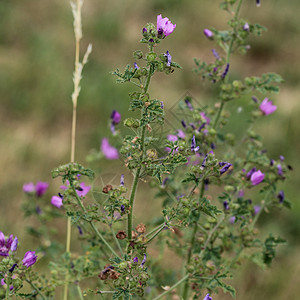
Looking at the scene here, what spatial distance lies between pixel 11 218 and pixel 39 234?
97 centimetres

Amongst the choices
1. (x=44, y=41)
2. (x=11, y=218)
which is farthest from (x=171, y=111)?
(x=44, y=41)

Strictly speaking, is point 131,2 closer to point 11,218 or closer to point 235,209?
point 11,218

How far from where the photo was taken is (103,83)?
4676 mm

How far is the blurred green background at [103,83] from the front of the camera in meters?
3.46

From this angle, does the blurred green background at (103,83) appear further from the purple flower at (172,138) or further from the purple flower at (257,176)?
the purple flower at (257,176)

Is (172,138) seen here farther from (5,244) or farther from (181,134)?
(5,244)

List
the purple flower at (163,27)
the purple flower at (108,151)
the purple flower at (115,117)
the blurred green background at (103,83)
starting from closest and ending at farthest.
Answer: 1. the purple flower at (163,27)
2. the purple flower at (115,117)
3. the purple flower at (108,151)
4. the blurred green background at (103,83)

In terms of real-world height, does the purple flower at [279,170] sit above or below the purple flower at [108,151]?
below

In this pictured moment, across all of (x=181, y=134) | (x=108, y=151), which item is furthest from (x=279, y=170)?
(x=108, y=151)

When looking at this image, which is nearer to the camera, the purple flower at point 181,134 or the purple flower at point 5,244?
the purple flower at point 5,244

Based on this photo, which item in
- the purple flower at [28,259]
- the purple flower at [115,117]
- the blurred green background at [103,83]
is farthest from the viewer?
the blurred green background at [103,83]

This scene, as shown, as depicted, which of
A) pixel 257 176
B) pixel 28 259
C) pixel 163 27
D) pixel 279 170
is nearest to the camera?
pixel 163 27

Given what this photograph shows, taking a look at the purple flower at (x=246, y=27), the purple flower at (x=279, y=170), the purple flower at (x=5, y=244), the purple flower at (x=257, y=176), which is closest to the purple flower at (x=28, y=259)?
the purple flower at (x=5, y=244)

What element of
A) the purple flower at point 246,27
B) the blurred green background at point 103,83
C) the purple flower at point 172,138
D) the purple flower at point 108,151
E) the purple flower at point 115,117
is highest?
the blurred green background at point 103,83
